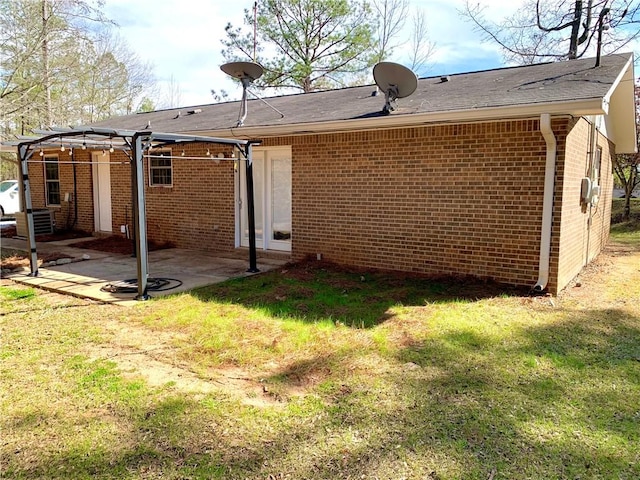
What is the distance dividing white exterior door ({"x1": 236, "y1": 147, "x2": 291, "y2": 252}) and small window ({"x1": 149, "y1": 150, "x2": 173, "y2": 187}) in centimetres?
224

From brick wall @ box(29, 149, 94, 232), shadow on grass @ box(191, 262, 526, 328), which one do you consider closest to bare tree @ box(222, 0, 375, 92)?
brick wall @ box(29, 149, 94, 232)

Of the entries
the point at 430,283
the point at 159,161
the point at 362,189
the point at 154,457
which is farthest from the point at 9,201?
the point at 154,457

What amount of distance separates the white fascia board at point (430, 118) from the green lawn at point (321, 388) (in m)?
2.47

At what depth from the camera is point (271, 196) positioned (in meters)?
9.48

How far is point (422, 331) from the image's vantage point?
16.8 feet

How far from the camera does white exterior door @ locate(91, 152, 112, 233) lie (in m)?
12.5

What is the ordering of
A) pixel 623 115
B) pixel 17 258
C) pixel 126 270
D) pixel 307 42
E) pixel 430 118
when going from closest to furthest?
1. pixel 430 118
2. pixel 126 270
3. pixel 17 258
4. pixel 623 115
5. pixel 307 42

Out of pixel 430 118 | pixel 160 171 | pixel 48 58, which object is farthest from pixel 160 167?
pixel 48 58

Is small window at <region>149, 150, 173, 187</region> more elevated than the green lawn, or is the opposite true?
small window at <region>149, 150, 173, 187</region>

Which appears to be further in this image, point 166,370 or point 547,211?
point 547,211

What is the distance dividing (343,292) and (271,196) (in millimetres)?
3477

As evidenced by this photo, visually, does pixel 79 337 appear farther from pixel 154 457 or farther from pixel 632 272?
pixel 632 272

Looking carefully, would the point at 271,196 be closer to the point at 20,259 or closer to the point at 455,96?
the point at 455,96

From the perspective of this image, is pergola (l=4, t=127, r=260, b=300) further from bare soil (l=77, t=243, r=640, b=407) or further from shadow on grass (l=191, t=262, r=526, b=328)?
bare soil (l=77, t=243, r=640, b=407)
